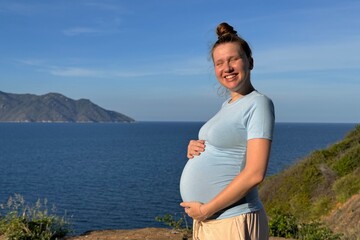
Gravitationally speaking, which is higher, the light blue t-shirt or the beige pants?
the light blue t-shirt

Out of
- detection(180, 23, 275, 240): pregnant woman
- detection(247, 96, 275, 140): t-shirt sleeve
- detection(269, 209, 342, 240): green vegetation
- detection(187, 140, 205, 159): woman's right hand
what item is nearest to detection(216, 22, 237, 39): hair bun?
detection(180, 23, 275, 240): pregnant woman

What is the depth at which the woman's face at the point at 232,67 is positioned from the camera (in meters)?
2.54

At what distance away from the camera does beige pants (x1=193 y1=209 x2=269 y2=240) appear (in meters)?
2.47

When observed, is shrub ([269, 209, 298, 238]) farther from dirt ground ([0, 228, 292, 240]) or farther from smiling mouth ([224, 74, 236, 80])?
smiling mouth ([224, 74, 236, 80])

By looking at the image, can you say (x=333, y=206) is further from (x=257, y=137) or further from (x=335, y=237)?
(x=257, y=137)

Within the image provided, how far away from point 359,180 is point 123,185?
2722 centimetres

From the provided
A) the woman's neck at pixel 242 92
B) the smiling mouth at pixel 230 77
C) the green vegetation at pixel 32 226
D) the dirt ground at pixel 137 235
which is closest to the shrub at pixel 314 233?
the dirt ground at pixel 137 235

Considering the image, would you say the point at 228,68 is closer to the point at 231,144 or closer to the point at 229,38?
the point at 229,38

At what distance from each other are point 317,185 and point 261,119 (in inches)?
640

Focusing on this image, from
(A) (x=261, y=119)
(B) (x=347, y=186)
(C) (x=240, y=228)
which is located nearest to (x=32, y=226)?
(C) (x=240, y=228)

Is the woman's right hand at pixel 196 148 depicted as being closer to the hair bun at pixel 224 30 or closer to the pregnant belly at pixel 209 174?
the pregnant belly at pixel 209 174

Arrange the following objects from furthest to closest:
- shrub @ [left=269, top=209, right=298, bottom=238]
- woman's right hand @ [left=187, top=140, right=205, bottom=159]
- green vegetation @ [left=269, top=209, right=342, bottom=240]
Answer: shrub @ [left=269, top=209, right=298, bottom=238]
green vegetation @ [left=269, top=209, right=342, bottom=240]
woman's right hand @ [left=187, top=140, right=205, bottom=159]

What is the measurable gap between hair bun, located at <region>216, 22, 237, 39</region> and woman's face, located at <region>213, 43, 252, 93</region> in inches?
3.6

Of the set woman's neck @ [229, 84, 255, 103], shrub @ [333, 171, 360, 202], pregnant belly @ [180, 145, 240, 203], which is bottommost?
shrub @ [333, 171, 360, 202]
